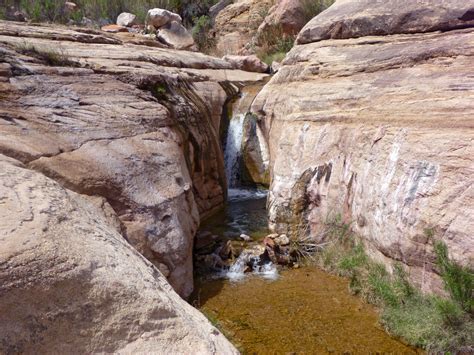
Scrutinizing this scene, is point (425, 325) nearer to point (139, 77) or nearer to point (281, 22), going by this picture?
point (139, 77)

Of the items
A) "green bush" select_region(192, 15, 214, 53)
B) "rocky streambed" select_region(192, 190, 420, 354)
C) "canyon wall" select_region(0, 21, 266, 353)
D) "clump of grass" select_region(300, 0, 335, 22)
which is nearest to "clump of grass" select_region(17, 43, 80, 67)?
"canyon wall" select_region(0, 21, 266, 353)

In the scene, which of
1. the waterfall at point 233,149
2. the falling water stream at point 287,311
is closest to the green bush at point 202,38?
the waterfall at point 233,149

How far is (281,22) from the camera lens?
14.7 meters

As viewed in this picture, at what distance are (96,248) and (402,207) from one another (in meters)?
3.25

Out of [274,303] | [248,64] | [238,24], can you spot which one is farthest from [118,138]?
[238,24]

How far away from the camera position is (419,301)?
13.4 ft

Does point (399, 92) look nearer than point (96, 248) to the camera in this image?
No

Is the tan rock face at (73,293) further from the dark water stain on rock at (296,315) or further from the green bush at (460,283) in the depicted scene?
the green bush at (460,283)

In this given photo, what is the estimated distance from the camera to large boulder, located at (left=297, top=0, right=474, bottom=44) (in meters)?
6.12

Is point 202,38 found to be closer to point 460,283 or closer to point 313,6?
point 313,6

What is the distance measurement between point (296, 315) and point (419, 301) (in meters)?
1.20

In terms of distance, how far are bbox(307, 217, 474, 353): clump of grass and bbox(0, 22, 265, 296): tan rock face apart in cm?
198

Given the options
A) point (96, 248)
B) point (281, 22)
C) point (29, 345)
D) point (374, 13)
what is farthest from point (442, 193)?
point (281, 22)

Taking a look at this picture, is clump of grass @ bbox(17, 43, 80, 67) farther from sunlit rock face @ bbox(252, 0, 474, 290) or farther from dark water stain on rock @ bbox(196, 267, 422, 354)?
dark water stain on rock @ bbox(196, 267, 422, 354)
